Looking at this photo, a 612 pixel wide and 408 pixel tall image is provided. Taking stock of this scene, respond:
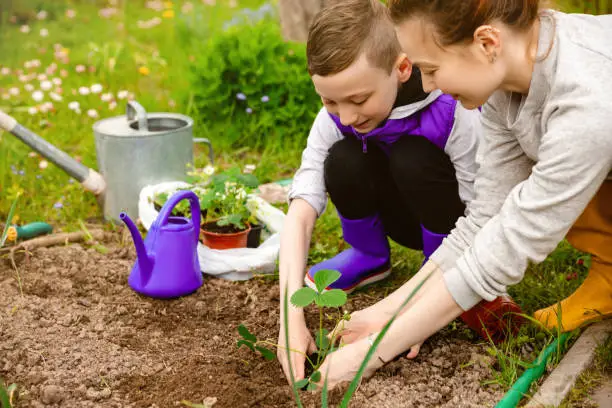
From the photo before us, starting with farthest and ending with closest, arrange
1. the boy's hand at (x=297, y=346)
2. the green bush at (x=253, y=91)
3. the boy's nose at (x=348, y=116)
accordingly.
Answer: the green bush at (x=253, y=91), the boy's nose at (x=348, y=116), the boy's hand at (x=297, y=346)

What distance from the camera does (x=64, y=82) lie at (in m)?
4.03

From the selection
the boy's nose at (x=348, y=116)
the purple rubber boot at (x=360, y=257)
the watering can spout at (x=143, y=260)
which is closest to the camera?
the boy's nose at (x=348, y=116)

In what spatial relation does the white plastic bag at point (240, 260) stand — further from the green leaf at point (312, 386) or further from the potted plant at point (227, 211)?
the green leaf at point (312, 386)

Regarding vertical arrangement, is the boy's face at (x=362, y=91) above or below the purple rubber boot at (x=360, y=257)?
above

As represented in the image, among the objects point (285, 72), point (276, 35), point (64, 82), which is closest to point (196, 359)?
point (285, 72)

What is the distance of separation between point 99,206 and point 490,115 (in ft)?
5.38

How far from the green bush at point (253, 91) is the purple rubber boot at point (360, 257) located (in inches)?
42.8

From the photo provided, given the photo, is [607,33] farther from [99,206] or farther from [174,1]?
[174,1]

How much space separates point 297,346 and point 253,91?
1802 mm

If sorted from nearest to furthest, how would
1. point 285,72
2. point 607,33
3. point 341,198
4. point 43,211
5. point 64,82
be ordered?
point 607,33
point 341,198
point 43,211
point 285,72
point 64,82

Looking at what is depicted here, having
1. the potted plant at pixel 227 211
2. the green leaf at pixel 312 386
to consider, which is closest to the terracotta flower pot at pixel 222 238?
the potted plant at pixel 227 211

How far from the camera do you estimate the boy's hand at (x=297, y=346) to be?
1.73 metres

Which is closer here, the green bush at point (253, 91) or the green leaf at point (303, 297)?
the green leaf at point (303, 297)

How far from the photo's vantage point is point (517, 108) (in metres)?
1.68
